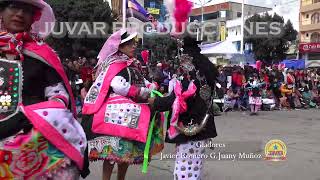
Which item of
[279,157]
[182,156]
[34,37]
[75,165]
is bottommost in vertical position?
[279,157]

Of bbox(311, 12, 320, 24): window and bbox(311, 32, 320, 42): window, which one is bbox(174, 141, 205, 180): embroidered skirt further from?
bbox(311, 12, 320, 24): window

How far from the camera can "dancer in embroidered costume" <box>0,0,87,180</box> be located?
2533 millimetres

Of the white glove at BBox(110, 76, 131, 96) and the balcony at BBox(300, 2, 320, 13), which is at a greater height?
the balcony at BBox(300, 2, 320, 13)

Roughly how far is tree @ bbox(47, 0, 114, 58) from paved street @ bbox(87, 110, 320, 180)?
71.9 feet

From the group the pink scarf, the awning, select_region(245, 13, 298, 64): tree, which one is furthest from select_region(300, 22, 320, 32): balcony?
the pink scarf

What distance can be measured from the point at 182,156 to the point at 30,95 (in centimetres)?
217

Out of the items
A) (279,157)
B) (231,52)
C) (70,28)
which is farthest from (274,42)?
(279,157)

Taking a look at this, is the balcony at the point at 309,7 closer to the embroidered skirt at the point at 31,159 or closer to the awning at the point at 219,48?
the awning at the point at 219,48

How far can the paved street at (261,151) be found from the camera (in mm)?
6637

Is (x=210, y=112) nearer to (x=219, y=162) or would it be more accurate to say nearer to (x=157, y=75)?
(x=219, y=162)

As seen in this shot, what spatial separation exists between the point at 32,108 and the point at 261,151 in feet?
20.9

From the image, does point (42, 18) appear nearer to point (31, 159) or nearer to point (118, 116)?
point (31, 159)

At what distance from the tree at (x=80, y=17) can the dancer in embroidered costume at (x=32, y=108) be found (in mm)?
32049

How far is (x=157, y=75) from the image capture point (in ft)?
54.9
